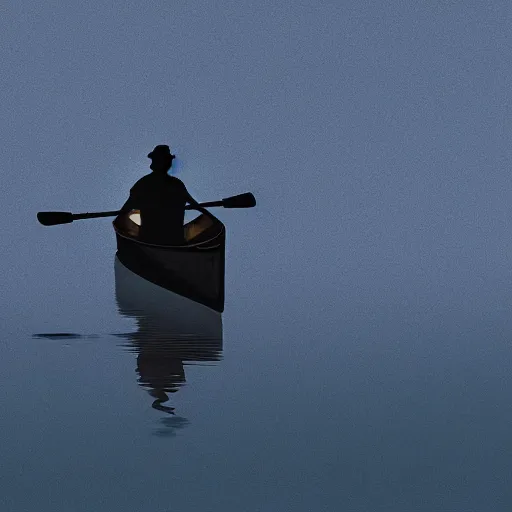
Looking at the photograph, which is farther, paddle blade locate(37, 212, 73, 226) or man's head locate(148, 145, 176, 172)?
paddle blade locate(37, 212, 73, 226)

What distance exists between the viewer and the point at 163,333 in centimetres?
1471

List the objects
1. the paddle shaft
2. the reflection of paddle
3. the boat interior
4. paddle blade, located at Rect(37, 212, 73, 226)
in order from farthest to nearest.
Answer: paddle blade, located at Rect(37, 212, 73, 226), the boat interior, the reflection of paddle, the paddle shaft

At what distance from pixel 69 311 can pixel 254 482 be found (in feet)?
46.1

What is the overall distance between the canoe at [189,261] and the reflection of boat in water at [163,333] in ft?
1.44

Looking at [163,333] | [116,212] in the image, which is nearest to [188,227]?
[116,212]

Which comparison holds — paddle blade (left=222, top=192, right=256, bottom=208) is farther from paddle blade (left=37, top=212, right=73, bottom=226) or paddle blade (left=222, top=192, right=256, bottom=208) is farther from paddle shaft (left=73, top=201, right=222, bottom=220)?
paddle blade (left=37, top=212, right=73, bottom=226)

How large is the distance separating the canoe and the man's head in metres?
0.96

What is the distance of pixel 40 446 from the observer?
780 centimetres

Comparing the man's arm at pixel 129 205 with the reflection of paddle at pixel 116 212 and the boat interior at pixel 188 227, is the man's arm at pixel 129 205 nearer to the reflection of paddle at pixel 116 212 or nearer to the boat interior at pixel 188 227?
the reflection of paddle at pixel 116 212

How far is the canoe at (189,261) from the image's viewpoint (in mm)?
15398

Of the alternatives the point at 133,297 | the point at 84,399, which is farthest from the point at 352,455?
the point at 133,297

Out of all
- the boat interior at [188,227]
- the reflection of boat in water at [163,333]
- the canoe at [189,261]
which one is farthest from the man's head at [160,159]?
the reflection of boat in water at [163,333]

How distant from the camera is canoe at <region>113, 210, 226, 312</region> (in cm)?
1540

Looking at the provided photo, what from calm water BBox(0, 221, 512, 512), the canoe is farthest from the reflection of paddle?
calm water BBox(0, 221, 512, 512)
